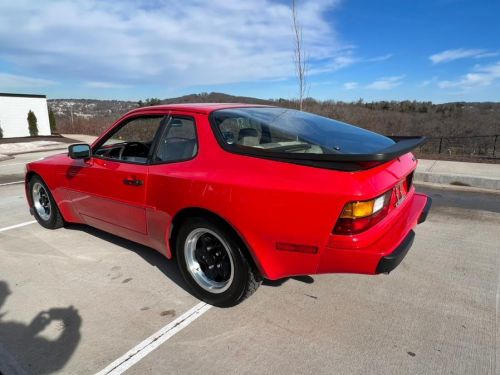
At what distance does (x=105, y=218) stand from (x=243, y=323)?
183 centimetres

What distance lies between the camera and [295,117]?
3.46 m

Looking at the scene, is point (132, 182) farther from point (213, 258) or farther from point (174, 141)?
point (213, 258)

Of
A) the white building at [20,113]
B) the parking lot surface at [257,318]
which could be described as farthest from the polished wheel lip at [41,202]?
the white building at [20,113]

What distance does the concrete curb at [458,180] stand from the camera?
24.1ft

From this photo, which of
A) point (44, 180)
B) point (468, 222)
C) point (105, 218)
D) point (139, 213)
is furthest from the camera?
point (468, 222)

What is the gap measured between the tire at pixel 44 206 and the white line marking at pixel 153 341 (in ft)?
8.66

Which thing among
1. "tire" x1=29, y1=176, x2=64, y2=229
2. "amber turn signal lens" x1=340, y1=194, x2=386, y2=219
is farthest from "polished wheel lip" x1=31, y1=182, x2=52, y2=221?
"amber turn signal lens" x1=340, y1=194, x2=386, y2=219

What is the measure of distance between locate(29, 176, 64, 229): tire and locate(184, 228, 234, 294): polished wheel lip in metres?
2.42

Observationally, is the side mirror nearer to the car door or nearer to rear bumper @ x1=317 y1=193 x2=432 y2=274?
the car door

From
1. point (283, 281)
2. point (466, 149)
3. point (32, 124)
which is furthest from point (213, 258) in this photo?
point (32, 124)

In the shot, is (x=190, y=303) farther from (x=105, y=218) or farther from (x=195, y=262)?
(x=105, y=218)

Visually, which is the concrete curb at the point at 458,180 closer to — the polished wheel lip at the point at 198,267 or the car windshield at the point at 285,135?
the car windshield at the point at 285,135

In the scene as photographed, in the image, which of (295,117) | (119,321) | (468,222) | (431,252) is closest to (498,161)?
(468,222)

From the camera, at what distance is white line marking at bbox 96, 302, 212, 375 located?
229 cm
